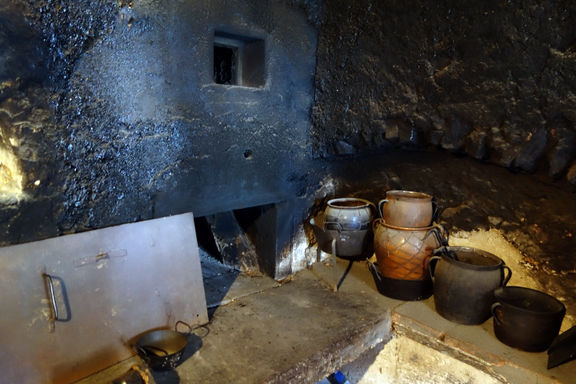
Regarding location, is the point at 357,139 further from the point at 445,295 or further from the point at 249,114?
the point at 445,295

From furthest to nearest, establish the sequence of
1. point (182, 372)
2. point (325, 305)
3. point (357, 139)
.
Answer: point (357, 139) < point (325, 305) < point (182, 372)

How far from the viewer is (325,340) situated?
6.72 feet

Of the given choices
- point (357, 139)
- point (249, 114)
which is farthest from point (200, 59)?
point (357, 139)

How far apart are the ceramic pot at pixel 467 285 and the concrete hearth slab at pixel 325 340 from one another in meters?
0.08

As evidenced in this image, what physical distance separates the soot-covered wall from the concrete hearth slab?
77 cm

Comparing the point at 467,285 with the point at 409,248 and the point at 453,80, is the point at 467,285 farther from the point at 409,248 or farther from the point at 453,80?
the point at 453,80

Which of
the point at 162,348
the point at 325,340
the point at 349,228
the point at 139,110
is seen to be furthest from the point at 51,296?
the point at 349,228

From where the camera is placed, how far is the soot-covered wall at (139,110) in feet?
5.46

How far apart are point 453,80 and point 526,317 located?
139 cm

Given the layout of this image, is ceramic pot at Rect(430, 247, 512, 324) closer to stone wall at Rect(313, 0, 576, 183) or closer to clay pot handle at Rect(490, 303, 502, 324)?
clay pot handle at Rect(490, 303, 502, 324)

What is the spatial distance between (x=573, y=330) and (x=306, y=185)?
1.96 m

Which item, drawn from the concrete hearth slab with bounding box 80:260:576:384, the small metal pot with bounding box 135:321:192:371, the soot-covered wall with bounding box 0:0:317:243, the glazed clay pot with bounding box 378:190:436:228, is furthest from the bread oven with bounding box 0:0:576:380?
the small metal pot with bounding box 135:321:192:371

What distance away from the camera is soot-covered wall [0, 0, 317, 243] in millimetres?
1663

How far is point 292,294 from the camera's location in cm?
259
